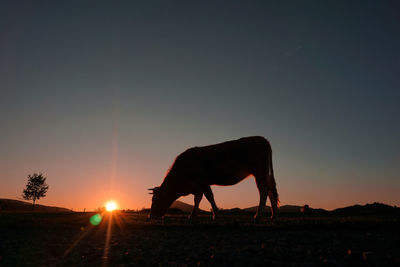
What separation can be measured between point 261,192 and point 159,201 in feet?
17.5

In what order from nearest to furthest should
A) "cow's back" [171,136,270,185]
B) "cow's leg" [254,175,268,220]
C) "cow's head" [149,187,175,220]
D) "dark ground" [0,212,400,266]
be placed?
"dark ground" [0,212,400,266], "cow's leg" [254,175,268,220], "cow's back" [171,136,270,185], "cow's head" [149,187,175,220]

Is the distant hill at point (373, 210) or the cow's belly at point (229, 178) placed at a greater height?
the cow's belly at point (229, 178)

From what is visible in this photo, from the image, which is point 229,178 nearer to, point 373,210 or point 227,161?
point 227,161

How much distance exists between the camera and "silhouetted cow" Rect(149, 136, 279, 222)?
38.6 ft

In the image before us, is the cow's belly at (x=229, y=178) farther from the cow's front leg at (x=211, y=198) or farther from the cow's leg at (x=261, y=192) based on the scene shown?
the cow's leg at (x=261, y=192)

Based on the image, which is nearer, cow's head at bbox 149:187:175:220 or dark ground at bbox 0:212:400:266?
dark ground at bbox 0:212:400:266

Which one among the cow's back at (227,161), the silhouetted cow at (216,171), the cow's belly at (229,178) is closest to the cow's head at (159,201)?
the silhouetted cow at (216,171)

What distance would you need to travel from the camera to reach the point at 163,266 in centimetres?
452

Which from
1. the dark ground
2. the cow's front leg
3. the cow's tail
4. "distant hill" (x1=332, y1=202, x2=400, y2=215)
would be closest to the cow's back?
the cow's front leg

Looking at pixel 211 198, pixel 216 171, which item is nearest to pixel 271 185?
pixel 216 171

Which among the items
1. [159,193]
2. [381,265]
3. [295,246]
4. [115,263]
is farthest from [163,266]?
[159,193]

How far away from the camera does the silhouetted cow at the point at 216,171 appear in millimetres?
11758

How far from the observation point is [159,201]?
1371cm

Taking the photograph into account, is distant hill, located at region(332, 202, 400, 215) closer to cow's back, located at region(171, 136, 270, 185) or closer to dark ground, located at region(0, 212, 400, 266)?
cow's back, located at region(171, 136, 270, 185)
